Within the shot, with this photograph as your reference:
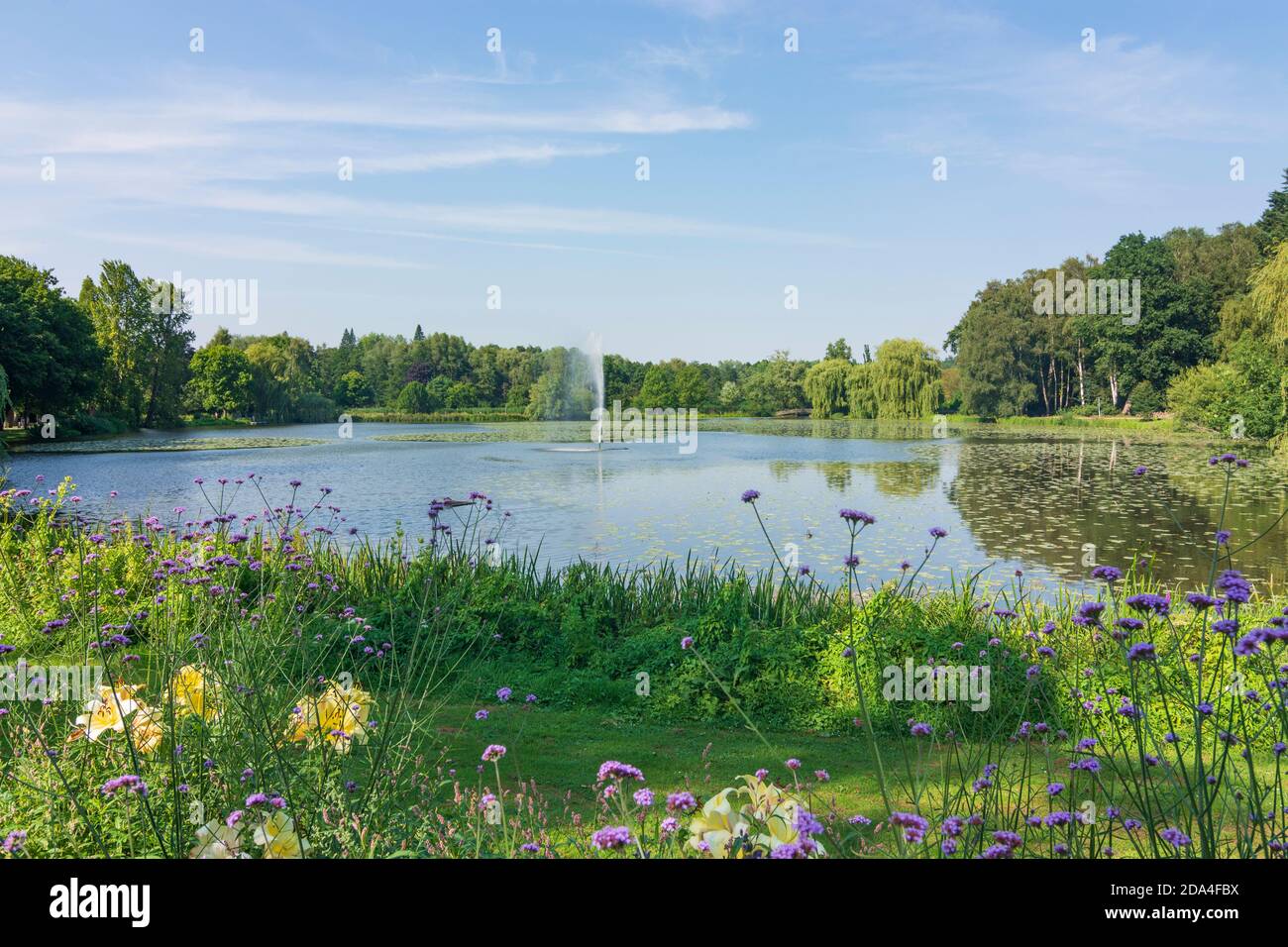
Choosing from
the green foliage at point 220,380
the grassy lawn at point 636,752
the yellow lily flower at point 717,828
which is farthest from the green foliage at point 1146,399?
the green foliage at point 220,380

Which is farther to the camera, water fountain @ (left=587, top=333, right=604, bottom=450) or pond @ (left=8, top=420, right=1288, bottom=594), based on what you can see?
water fountain @ (left=587, top=333, right=604, bottom=450)

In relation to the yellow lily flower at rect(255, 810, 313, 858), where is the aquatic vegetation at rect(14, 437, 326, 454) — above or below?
above

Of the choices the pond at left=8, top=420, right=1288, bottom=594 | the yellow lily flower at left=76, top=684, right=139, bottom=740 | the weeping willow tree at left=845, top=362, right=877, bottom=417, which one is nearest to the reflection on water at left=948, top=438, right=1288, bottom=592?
the pond at left=8, top=420, right=1288, bottom=594

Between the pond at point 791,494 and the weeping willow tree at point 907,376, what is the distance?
54.4ft

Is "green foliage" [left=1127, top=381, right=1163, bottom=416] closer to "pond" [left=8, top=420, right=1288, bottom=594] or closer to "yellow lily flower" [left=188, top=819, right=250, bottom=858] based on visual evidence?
"pond" [left=8, top=420, right=1288, bottom=594]

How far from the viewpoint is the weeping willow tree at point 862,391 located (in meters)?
55.0

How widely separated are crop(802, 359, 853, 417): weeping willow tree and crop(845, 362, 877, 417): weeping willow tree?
6.36 ft

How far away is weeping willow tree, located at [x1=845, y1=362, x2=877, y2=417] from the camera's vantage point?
55.0 meters
